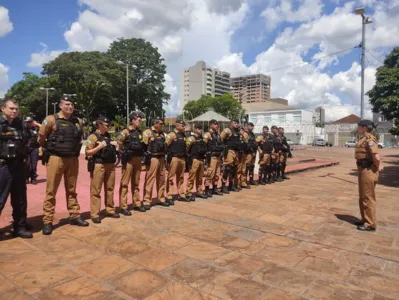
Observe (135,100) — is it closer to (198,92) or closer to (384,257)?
(384,257)

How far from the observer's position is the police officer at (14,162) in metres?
3.90

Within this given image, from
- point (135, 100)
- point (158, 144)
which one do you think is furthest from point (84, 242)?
point (135, 100)

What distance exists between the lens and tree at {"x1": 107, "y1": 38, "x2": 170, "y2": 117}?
142 feet

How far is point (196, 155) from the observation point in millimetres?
6496

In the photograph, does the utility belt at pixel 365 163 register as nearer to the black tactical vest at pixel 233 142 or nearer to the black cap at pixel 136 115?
the black tactical vest at pixel 233 142

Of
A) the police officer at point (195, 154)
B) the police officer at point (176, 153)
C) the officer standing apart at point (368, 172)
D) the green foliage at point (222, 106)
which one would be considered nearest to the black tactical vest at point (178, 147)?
the police officer at point (176, 153)

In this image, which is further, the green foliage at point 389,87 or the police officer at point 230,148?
the green foliage at point 389,87

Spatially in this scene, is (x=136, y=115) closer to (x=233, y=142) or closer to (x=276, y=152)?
(x=233, y=142)

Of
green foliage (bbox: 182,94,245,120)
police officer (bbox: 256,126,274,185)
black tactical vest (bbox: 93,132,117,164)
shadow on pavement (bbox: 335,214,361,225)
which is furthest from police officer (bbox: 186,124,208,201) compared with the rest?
green foliage (bbox: 182,94,245,120)

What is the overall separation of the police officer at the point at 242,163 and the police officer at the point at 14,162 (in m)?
4.87

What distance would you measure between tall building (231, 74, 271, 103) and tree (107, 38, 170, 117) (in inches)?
1531

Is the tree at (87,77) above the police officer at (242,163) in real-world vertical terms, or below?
above

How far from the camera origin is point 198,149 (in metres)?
6.52

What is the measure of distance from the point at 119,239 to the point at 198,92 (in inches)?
3555
